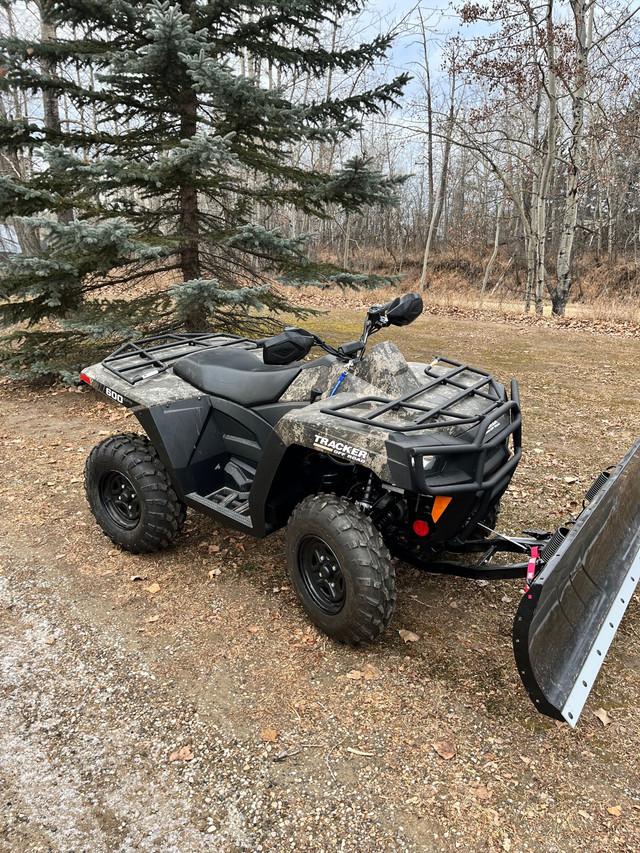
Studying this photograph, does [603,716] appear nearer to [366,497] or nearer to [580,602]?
[580,602]

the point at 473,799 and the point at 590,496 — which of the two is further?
the point at 590,496

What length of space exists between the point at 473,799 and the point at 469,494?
43.6 inches

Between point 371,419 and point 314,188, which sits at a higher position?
point 314,188

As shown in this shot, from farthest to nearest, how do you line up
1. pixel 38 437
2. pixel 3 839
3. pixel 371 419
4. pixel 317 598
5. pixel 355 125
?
pixel 355 125 → pixel 38 437 → pixel 317 598 → pixel 371 419 → pixel 3 839

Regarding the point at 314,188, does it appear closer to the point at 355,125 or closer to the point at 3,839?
the point at 355,125

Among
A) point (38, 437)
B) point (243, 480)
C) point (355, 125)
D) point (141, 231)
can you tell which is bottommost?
point (38, 437)

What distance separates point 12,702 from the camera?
2.38 m

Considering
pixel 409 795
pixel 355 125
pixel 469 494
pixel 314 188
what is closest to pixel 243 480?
pixel 469 494

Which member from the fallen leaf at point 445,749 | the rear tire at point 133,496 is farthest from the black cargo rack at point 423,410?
the rear tire at point 133,496

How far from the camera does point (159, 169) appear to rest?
19.0 feet

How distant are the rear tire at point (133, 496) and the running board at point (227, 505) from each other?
19 centimetres

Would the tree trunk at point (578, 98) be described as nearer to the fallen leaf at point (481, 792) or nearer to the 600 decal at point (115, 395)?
the 600 decal at point (115, 395)

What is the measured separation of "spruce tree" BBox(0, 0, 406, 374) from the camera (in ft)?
18.8

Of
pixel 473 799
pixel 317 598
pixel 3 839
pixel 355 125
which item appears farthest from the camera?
pixel 355 125
